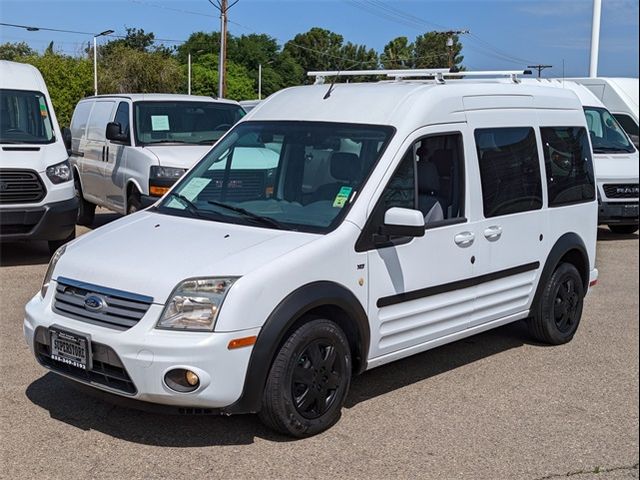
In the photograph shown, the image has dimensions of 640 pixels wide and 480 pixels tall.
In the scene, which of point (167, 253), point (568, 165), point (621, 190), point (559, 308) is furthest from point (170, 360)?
point (621, 190)

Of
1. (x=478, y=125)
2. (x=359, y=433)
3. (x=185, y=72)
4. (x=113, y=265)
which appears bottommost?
(x=359, y=433)

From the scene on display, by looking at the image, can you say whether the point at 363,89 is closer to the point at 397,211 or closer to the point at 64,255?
the point at 397,211

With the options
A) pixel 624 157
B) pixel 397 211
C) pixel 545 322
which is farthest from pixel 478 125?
pixel 624 157

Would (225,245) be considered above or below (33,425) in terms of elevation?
above

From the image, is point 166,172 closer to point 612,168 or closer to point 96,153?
point 96,153

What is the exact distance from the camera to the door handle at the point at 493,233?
593 centimetres

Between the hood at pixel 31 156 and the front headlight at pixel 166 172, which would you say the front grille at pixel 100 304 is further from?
the front headlight at pixel 166 172

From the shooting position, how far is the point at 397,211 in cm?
496

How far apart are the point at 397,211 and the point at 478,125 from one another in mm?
1388

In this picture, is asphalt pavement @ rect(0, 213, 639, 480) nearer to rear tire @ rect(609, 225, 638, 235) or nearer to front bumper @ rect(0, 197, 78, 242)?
front bumper @ rect(0, 197, 78, 242)

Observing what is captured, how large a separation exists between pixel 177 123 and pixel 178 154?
86 centimetres

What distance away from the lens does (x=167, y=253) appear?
15.5ft

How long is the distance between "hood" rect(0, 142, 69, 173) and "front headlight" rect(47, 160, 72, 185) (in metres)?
0.05

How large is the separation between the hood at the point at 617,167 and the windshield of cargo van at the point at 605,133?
0.22 meters
